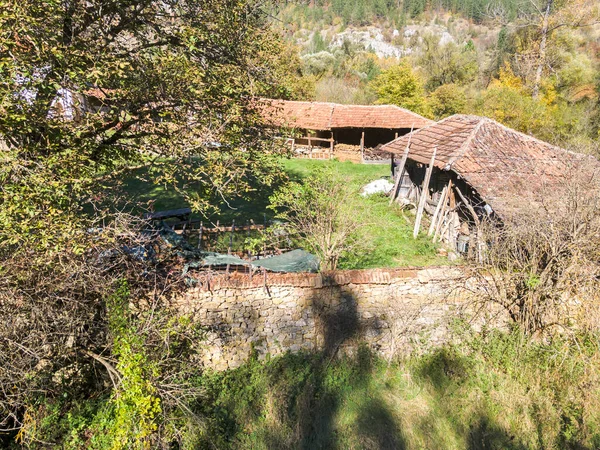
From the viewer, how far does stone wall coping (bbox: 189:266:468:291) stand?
685 cm

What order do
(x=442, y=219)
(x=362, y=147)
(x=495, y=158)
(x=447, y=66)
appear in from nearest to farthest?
(x=495, y=158), (x=442, y=219), (x=362, y=147), (x=447, y=66)

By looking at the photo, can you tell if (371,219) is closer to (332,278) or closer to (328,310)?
(332,278)

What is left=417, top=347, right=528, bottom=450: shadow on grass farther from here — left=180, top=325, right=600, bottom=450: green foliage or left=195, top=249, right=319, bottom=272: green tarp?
left=195, top=249, right=319, bottom=272: green tarp

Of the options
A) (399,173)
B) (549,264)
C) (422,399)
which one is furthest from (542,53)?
(422,399)

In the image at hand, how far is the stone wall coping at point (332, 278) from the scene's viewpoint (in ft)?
22.5

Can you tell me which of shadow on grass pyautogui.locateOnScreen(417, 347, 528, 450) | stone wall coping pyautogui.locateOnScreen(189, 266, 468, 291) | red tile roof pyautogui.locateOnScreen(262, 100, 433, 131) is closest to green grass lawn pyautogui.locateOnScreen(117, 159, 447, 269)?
stone wall coping pyautogui.locateOnScreen(189, 266, 468, 291)

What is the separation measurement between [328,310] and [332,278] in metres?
0.66

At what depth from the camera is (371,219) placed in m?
12.9

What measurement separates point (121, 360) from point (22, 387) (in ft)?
5.81

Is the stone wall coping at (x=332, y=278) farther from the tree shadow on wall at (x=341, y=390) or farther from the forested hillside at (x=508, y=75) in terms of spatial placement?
the forested hillside at (x=508, y=75)

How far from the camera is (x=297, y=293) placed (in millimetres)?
7141

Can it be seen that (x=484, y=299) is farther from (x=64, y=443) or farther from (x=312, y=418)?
(x=64, y=443)

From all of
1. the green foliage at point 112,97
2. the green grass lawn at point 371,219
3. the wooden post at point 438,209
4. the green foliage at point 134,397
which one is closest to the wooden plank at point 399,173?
the green grass lawn at point 371,219

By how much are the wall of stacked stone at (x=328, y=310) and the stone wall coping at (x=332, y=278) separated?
0.02m
